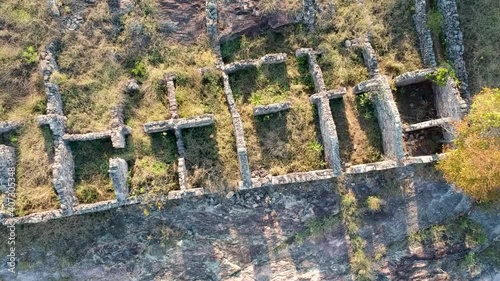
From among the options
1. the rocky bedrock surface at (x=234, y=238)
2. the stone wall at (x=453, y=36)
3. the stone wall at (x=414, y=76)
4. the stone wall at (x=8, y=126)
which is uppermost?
the stone wall at (x=453, y=36)

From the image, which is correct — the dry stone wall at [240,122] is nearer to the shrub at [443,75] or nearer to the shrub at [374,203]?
the shrub at [443,75]

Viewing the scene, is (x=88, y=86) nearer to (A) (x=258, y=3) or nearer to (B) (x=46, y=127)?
(B) (x=46, y=127)

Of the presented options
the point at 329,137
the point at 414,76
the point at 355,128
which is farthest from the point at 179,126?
the point at 414,76

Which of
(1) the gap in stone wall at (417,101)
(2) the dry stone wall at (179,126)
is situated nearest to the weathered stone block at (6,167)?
(2) the dry stone wall at (179,126)

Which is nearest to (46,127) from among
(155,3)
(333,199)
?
(155,3)

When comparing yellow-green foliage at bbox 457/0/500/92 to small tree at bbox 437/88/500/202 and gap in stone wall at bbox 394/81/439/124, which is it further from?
small tree at bbox 437/88/500/202

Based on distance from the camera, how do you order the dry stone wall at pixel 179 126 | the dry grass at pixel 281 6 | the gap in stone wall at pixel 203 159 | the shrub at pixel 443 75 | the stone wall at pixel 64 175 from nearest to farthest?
1. the stone wall at pixel 64 175
2. the dry stone wall at pixel 179 126
3. the gap in stone wall at pixel 203 159
4. the shrub at pixel 443 75
5. the dry grass at pixel 281 6

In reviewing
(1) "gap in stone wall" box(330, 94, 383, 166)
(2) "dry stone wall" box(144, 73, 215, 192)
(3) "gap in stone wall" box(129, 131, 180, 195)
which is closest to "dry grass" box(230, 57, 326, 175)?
(1) "gap in stone wall" box(330, 94, 383, 166)

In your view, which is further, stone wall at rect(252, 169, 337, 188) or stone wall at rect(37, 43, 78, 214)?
stone wall at rect(252, 169, 337, 188)
